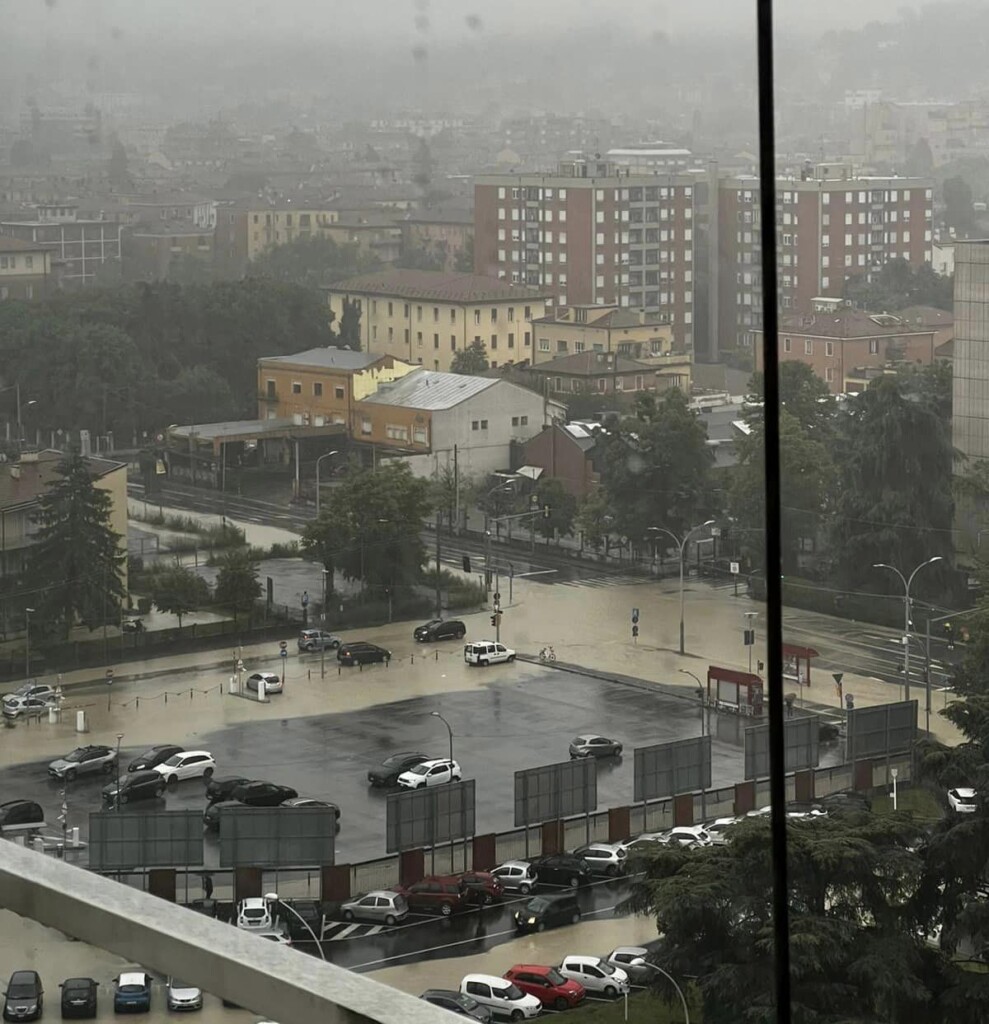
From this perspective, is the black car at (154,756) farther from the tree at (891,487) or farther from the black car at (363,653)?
the tree at (891,487)

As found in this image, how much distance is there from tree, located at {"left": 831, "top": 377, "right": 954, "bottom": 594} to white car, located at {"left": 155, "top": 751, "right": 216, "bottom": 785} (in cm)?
242

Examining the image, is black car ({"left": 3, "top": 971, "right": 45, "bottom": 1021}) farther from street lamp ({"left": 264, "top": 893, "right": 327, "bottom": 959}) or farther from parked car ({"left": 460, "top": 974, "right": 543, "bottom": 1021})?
parked car ({"left": 460, "top": 974, "right": 543, "bottom": 1021})

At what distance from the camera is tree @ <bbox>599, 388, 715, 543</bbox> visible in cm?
535

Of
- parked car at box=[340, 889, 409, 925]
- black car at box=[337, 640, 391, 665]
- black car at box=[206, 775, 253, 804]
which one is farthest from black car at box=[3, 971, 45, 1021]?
black car at box=[337, 640, 391, 665]

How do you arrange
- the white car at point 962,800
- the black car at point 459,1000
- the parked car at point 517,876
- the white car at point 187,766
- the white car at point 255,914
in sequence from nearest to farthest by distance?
1. the black car at point 459,1000
2. the white car at point 962,800
3. the white car at point 255,914
4. the parked car at point 517,876
5. the white car at point 187,766

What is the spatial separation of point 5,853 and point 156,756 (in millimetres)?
5468

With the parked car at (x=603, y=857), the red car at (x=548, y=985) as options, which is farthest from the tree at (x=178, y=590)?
the red car at (x=548, y=985)

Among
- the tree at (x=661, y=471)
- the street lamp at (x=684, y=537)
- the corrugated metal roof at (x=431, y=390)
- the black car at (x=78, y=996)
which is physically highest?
the corrugated metal roof at (x=431, y=390)

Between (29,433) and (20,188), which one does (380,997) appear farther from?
(20,188)

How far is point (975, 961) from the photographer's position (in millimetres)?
4113

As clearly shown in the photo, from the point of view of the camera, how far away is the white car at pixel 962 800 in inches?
168

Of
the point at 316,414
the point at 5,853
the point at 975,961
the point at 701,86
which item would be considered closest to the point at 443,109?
the point at 701,86

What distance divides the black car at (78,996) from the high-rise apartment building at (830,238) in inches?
117

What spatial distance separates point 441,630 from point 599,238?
5.41 ft
